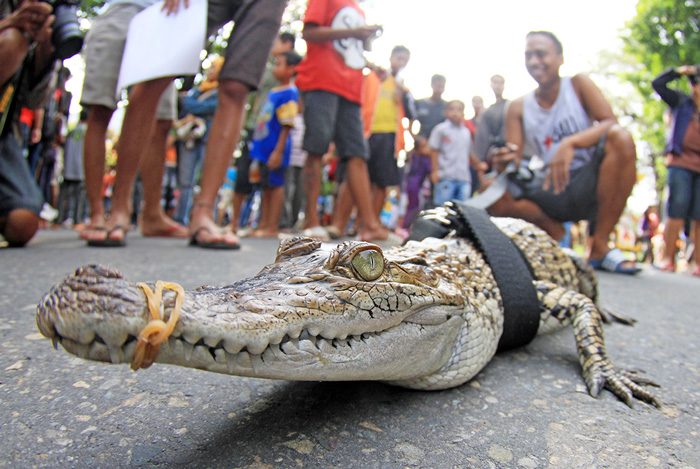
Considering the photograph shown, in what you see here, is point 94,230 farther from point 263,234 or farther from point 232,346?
point 232,346

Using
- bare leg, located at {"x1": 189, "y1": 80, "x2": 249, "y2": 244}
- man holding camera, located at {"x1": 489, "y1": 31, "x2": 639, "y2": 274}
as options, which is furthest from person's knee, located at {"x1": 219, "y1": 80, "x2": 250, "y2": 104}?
man holding camera, located at {"x1": 489, "y1": 31, "x2": 639, "y2": 274}

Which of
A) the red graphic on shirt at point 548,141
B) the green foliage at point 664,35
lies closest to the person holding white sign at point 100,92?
the red graphic on shirt at point 548,141

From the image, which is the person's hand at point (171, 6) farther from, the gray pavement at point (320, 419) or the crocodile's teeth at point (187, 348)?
the crocodile's teeth at point (187, 348)

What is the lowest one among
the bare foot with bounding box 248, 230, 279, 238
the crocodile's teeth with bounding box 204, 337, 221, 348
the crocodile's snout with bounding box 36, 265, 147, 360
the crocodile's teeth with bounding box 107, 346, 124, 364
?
the bare foot with bounding box 248, 230, 279, 238

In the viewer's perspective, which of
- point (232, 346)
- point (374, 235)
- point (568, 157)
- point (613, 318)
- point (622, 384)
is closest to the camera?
point (232, 346)

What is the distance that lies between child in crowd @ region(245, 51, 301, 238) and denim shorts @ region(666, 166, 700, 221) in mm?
5155

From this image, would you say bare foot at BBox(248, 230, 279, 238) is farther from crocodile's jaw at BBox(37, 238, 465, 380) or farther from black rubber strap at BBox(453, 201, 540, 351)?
crocodile's jaw at BBox(37, 238, 465, 380)

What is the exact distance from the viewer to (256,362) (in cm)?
95

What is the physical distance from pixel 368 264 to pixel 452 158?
521cm

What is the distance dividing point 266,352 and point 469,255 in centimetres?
100

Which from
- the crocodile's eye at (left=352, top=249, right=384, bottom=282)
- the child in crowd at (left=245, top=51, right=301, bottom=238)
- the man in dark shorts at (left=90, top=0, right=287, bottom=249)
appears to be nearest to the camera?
the crocodile's eye at (left=352, top=249, right=384, bottom=282)

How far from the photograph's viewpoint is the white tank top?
4289mm

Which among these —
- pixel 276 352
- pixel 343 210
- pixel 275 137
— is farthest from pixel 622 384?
pixel 275 137

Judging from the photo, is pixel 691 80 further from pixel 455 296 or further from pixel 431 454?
pixel 431 454
